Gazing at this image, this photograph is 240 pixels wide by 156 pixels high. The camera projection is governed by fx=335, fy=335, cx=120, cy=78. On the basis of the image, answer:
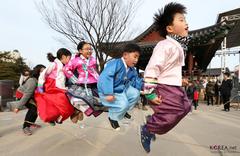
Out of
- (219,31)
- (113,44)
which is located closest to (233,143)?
(219,31)

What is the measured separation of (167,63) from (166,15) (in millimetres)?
624

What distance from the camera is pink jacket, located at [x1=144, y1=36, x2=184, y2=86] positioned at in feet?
11.8

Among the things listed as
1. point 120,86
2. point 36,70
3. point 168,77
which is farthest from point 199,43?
point 168,77

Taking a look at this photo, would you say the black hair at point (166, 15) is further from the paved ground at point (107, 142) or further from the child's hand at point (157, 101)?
the paved ground at point (107, 142)

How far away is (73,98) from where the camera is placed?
4.83 meters

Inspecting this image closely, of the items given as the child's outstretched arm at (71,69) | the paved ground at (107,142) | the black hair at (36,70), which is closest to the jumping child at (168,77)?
the paved ground at (107,142)

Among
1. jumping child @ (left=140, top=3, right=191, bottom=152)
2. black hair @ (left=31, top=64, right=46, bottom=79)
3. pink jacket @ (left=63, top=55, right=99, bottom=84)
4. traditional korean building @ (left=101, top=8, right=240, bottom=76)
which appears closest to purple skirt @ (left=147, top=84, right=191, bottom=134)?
jumping child @ (left=140, top=3, right=191, bottom=152)

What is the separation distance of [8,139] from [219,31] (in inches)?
489

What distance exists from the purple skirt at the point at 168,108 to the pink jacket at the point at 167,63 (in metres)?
0.09

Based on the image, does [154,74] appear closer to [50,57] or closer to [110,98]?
[110,98]

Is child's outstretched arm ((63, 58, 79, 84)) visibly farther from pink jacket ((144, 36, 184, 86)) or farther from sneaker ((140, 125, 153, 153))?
pink jacket ((144, 36, 184, 86))

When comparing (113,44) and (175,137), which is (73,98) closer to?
(175,137)

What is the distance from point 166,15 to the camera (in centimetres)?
391

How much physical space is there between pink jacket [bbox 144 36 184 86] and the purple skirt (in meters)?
0.09
